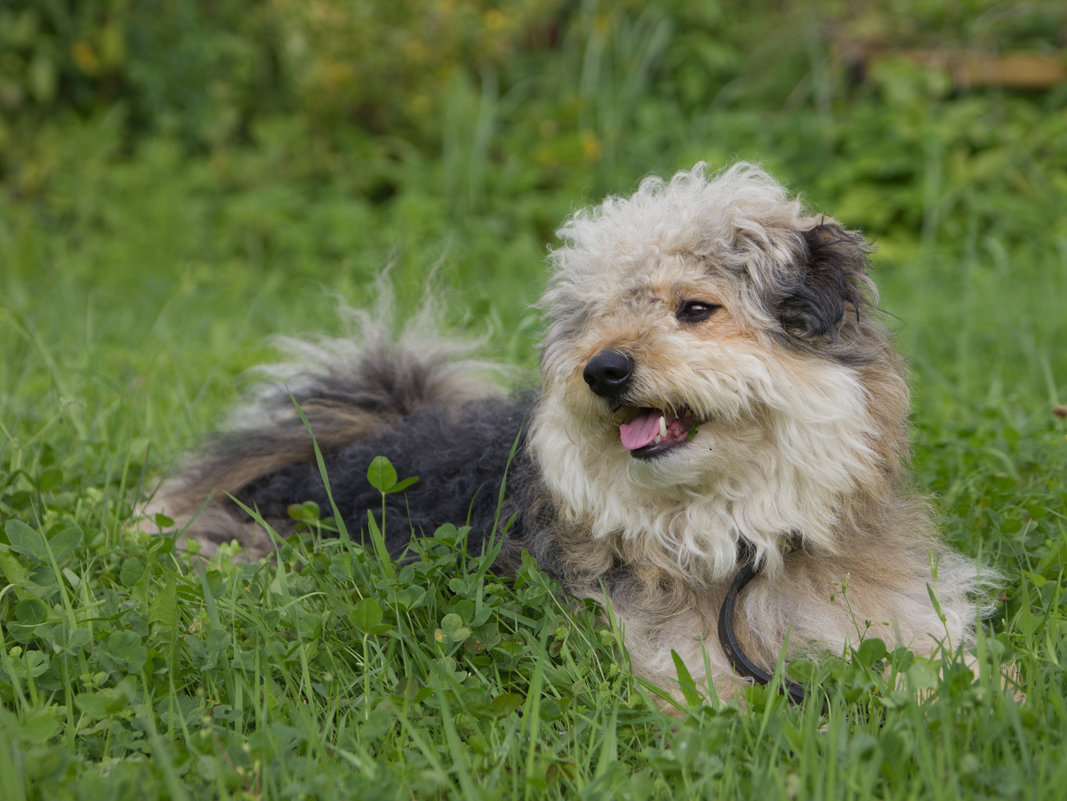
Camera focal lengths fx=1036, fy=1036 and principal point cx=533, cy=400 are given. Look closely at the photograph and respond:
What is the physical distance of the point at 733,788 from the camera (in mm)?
2158

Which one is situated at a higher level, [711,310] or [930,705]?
[711,310]

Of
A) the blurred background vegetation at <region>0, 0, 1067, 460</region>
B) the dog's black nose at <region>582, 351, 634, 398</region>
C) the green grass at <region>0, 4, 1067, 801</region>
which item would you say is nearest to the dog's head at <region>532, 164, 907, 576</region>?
the dog's black nose at <region>582, 351, 634, 398</region>

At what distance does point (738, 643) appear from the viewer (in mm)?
2697

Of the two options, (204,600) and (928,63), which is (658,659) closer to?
(204,600)

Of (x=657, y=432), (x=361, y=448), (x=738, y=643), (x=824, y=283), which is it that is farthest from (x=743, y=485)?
(x=361, y=448)

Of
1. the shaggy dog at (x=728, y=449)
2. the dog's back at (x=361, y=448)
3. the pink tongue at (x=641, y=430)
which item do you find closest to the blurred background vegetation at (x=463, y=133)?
the dog's back at (x=361, y=448)

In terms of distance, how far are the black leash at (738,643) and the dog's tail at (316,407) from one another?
156 cm

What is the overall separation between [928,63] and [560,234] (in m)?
6.44

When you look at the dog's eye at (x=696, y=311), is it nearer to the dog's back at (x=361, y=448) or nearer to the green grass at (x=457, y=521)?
the dog's back at (x=361, y=448)

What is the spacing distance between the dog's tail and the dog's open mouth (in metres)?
1.33

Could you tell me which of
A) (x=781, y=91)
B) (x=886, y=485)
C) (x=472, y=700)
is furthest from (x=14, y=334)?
(x=781, y=91)

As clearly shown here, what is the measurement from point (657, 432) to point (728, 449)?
0.18m

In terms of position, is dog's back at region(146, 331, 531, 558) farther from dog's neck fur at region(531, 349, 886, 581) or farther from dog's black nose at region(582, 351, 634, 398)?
dog's black nose at region(582, 351, 634, 398)

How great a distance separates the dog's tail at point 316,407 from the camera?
3.71 metres
